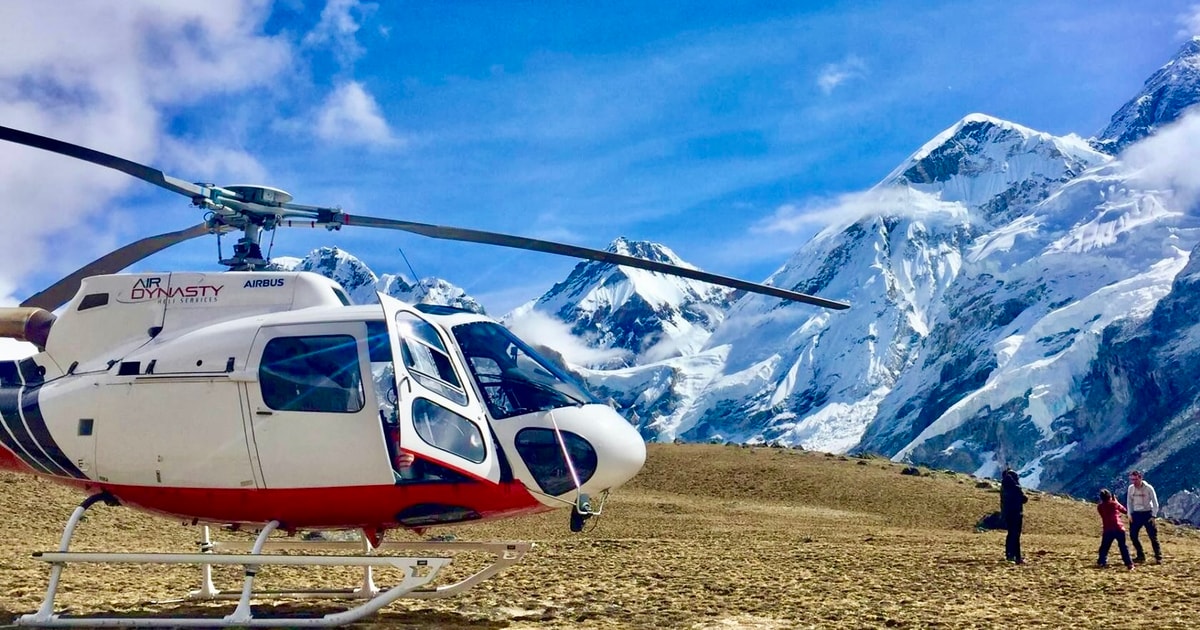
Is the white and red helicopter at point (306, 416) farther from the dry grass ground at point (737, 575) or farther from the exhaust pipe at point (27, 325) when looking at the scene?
the dry grass ground at point (737, 575)

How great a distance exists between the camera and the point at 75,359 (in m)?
11.6

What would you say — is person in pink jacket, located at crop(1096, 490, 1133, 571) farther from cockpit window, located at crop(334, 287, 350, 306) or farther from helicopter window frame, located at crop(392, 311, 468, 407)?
cockpit window, located at crop(334, 287, 350, 306)

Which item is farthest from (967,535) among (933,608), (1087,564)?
(933,608)

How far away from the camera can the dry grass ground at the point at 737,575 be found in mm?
10570

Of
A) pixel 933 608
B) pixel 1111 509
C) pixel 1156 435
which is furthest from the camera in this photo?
pixel 1156 435

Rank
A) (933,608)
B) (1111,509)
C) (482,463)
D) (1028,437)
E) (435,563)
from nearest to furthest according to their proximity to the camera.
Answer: (435,563) → (482,463) → (933,608) → (1111,509) → (1028,437)

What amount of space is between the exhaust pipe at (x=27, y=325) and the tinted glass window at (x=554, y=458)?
19.8ft

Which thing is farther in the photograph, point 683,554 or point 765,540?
point 765,540

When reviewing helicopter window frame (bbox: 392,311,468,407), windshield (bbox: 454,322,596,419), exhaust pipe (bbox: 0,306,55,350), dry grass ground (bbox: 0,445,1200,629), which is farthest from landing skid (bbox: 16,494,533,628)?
exhaust pipe (bbox: 0,306,55,350)

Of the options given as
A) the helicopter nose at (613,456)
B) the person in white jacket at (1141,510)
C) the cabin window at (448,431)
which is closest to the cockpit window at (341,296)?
the cabin window at (448,431)

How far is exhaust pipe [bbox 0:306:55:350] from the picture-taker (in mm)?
11906

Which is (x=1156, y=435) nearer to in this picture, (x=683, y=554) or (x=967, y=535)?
(x=967, y=535)

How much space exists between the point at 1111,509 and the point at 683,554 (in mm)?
7156

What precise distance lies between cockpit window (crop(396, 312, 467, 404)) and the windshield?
26cm
